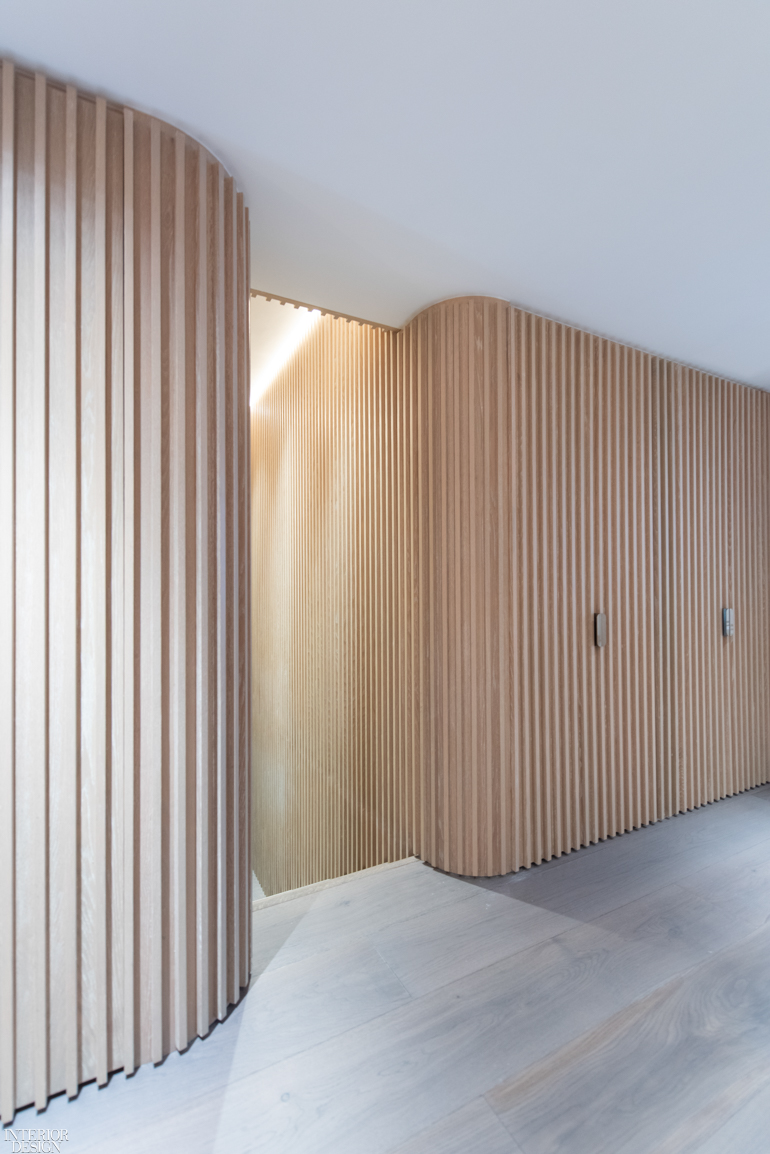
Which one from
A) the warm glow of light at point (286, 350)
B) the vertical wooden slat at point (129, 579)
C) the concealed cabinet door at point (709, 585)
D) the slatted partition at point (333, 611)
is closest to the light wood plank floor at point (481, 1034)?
the vertical wooden slat at point (129, 579)

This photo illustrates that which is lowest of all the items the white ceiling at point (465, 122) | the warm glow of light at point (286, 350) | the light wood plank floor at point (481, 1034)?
the light wood plank floor at point (481, 1034)

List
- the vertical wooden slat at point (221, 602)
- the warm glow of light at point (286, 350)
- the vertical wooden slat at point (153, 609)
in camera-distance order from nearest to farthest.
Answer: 1. the vertical wooden slat at point (153, 609)
2. the vertical wooden slat at point (221, 602)
3. the warm glow of light at point (286, 350)

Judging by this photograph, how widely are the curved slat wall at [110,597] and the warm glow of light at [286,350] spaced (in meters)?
1.88

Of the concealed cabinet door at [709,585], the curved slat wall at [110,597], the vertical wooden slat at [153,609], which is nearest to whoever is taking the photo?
the curved slat wall at [110,597]

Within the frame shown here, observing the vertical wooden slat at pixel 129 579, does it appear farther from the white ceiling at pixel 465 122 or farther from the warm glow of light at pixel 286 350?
the warm glow of light at pixel 286 350

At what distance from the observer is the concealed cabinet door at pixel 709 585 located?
2963 millimetres

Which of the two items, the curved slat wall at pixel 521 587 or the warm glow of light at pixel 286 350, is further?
the warm glow of light at pixel 286 350

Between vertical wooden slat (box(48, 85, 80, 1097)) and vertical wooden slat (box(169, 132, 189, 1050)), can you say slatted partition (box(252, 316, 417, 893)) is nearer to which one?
vertical wooden slat (box(169, 132, 189, 1050))

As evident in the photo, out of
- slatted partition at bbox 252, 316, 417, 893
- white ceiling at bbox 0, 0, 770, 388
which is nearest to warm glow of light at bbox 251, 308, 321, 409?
slatted partition at bbox 252, 316, 417, 893

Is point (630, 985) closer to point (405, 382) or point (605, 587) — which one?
point (605, 587)

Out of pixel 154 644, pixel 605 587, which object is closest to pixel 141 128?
pixel 154 644

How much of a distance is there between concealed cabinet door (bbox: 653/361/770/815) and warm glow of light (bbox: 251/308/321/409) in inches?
92.9

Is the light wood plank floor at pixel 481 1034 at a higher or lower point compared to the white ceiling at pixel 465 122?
lower

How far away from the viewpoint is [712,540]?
318 centimetres
